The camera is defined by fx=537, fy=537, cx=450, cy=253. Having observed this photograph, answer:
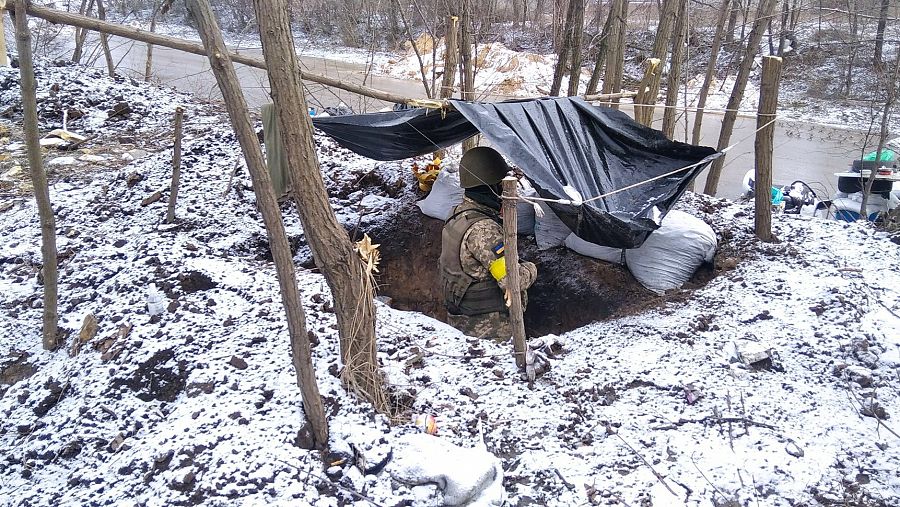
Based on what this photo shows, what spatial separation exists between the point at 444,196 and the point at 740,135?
8.75m

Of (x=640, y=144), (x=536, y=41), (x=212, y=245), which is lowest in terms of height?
(x=212, y=245)

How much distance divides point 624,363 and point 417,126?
2326 mm

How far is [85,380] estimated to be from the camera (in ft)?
9.68

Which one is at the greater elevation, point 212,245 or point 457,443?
point 212,245

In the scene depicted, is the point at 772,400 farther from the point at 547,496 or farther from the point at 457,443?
the point at 457,443

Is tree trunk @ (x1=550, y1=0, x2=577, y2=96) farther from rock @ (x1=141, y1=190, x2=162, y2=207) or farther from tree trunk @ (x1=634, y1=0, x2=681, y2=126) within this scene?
rock @ (x1=141, y1=190, x2=162, y2=207)

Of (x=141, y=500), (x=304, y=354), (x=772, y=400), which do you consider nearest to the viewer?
(x=141, y=500)

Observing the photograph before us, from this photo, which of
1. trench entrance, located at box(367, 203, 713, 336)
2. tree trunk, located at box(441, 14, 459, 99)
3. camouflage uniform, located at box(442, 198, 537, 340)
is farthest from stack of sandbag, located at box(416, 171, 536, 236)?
camouflage uniform, located at box(442, 198, 537, 340)

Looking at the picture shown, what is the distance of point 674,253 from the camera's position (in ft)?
13.4

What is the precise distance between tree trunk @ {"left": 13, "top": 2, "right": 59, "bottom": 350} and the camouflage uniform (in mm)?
2515

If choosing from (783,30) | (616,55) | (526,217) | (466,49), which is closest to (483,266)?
(526,217)

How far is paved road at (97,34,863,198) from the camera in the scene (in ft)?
28.9

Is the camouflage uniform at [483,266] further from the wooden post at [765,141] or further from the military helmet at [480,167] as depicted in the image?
the wooden post at [765,141]

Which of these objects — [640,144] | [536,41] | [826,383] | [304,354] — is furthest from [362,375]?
[536,41]
